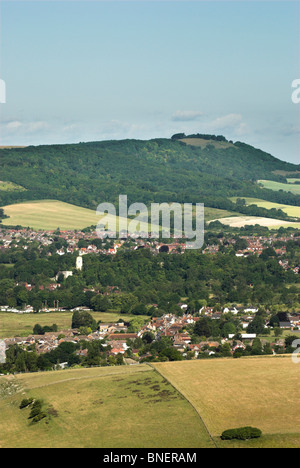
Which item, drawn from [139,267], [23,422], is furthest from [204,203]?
[23,422]

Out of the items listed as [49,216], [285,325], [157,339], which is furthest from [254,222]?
[157,339]

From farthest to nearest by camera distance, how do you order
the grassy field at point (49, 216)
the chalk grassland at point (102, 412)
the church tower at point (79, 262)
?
the grassy field at point (49, 216), the church tower at point (79, 262), the chalk grassland at point (102, 412)

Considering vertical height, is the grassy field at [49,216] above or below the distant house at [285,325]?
above

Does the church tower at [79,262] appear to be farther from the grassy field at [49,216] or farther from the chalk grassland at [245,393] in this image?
the chalk grassland at [245,393]

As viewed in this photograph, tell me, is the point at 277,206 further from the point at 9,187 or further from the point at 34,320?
the point at 34,320

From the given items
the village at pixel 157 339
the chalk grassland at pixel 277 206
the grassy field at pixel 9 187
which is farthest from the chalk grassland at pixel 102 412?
the grassy field at pixel 9 187

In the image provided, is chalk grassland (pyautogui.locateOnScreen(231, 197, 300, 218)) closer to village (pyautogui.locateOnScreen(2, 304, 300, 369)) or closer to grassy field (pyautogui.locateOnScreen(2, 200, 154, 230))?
grassy field (pyautogui.locateOnScreen(2, 200, 154, 230))

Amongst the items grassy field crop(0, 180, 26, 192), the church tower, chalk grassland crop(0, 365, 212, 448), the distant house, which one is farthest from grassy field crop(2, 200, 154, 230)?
chalk grassland crop(0, 365, 212, 448)
